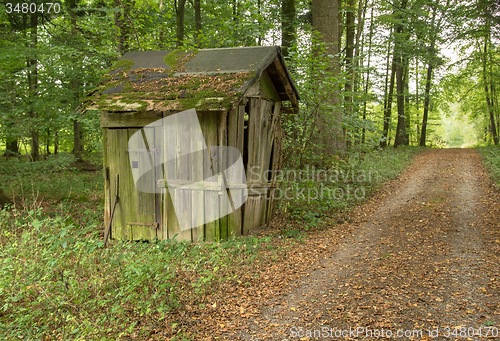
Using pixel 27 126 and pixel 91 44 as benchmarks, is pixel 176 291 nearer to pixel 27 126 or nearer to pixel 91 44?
pixel 27 126

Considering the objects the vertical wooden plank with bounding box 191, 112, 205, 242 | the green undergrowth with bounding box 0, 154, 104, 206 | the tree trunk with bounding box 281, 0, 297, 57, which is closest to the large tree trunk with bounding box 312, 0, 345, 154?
the tree trunk with bounding box 281, 0, 297, 57

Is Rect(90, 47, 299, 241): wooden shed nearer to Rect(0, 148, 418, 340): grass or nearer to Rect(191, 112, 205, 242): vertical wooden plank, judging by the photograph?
Rect(191, 112, 205, 242): vertical wooden plank

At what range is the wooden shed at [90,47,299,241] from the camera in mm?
7312

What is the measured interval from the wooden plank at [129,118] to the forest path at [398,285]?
4390mm

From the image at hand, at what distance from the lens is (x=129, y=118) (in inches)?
310

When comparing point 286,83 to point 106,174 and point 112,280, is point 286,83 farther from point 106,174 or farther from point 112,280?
point 112,280

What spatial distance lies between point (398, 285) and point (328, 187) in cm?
634

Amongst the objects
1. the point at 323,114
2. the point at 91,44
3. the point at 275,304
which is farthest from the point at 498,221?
the point at 91,44

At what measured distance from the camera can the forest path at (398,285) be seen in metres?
4.28

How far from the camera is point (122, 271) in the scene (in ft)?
18.4

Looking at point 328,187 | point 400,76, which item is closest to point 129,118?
point 328,187

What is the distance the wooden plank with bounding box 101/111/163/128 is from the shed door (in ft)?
0.38

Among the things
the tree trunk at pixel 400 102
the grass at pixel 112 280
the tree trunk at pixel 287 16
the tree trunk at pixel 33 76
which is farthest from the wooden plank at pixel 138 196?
the tree trunk at pixel 400 102

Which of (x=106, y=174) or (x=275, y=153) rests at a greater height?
(x=275, y=153)
